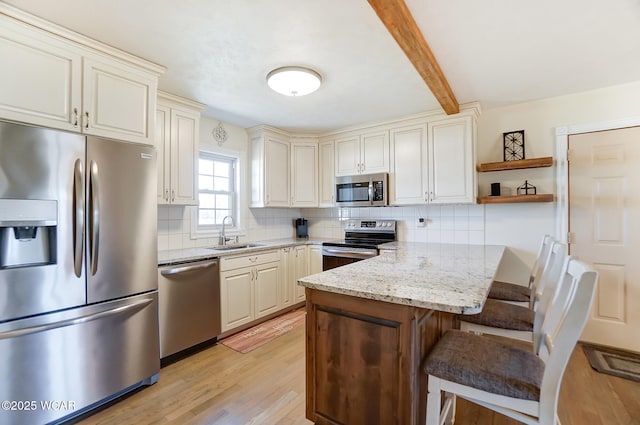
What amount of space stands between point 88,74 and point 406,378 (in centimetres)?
258

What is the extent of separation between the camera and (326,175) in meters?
4.09

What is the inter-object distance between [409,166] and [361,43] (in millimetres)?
1787

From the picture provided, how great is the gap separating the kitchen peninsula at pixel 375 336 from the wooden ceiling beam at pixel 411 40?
1.41 metres

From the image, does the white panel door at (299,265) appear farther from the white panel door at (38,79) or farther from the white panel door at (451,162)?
the white panel door at (38,79)

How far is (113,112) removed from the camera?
2.01m

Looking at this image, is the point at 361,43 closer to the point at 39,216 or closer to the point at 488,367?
the point at 488,367

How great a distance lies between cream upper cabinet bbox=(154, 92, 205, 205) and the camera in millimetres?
2674

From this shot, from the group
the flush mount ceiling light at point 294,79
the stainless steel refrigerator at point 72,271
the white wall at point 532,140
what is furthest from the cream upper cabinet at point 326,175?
the stainless steel refrigerator at point 72,271

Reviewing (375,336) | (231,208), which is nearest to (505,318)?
(375,336)

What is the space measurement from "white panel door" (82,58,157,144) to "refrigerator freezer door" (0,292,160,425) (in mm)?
1181

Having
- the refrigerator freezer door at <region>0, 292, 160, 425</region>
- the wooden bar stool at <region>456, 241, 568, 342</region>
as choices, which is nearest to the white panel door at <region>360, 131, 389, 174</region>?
the wooden bar stool at <region>456, 241, 568, 342</region>

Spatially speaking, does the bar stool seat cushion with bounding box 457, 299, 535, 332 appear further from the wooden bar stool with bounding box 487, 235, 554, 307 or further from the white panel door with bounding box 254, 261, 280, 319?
the white panel door with bounding box 254, 261, 280, 319

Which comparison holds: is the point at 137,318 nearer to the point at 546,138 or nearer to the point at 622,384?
the point at 622,384

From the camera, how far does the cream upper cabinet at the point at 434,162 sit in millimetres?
3051
